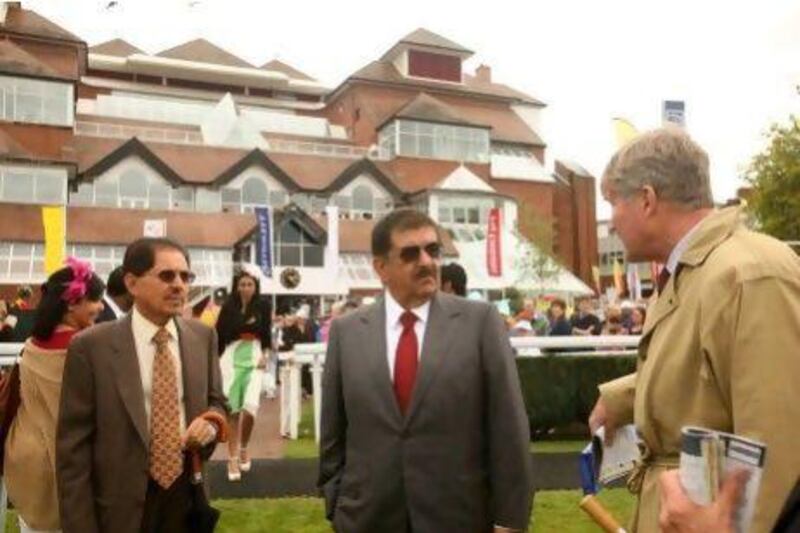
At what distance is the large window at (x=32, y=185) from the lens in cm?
3953

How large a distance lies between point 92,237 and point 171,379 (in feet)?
127

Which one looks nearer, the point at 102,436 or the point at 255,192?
the point at 102,436

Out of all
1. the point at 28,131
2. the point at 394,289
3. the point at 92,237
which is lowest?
the point at 394,289

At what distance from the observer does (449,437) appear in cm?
343

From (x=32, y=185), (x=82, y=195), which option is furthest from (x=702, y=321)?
(x=82, y=195)

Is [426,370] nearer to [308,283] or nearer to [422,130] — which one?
[308,283]

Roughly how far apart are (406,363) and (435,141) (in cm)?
4926

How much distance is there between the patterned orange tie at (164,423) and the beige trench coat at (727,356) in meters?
1.98

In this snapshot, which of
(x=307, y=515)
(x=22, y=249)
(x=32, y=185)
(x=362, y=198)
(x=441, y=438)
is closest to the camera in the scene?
(x=441, y=438)

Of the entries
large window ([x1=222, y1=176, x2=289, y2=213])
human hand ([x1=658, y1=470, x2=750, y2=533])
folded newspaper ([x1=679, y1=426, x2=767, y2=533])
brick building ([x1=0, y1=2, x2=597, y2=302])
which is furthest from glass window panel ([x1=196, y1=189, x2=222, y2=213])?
folded newspaper ([x1=679, y1=426, x2=767, y2=533])

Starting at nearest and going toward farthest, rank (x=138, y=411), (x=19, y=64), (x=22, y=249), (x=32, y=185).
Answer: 1. (x=138, y=411)
2. (x=22, y=249)
3. (x=32, y=185)
4. (x=19, y=64)

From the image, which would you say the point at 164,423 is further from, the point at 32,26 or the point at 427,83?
the point at 427,83

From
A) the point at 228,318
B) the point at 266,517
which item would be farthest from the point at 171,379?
the point at 228,318

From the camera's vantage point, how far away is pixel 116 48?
63.6 metres
